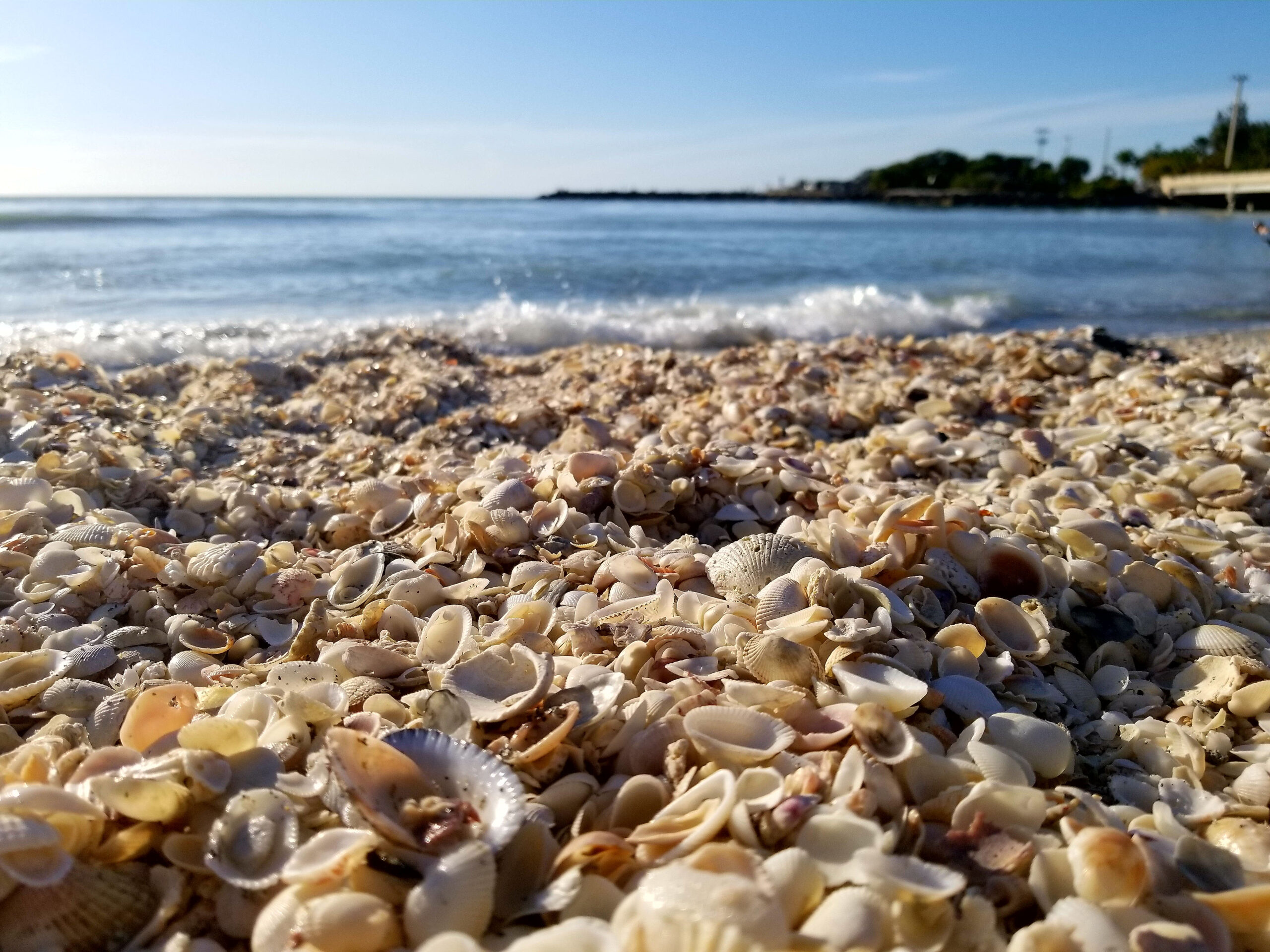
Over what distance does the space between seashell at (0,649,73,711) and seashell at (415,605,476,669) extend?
792 mm

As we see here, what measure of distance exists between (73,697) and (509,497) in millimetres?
1262

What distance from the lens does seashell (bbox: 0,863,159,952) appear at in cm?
119

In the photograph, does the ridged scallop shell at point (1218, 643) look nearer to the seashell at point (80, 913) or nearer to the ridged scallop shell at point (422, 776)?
the ridged scallop shell at point (422, 776)

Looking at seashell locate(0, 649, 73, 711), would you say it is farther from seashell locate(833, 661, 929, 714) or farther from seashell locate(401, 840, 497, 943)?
seashell locate(833, 661, 929, 714)

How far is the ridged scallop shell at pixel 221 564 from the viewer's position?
234 centimetres

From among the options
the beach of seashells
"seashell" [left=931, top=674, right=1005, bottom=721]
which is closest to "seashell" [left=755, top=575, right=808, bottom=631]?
the beach of seashells

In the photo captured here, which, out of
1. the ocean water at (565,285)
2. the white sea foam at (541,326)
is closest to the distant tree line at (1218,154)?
the ocean water at (565,285)

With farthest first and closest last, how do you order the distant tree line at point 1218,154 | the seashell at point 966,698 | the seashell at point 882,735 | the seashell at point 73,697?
the distant tree line at point 1218,154 < the seashell at point 73,697 < the seashell at point 966,698 < the seashell at point 882,735

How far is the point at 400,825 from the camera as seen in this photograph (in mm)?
1252

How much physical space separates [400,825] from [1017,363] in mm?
5524

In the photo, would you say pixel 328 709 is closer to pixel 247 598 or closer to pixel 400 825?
pixel 400 825

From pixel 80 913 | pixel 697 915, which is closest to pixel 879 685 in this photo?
pixel 697 915

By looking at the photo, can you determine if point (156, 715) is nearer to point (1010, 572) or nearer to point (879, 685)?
point (879, 685)

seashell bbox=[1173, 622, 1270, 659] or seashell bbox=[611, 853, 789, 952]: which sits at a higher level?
seashell bbox=[611, 853, 789, 952]
